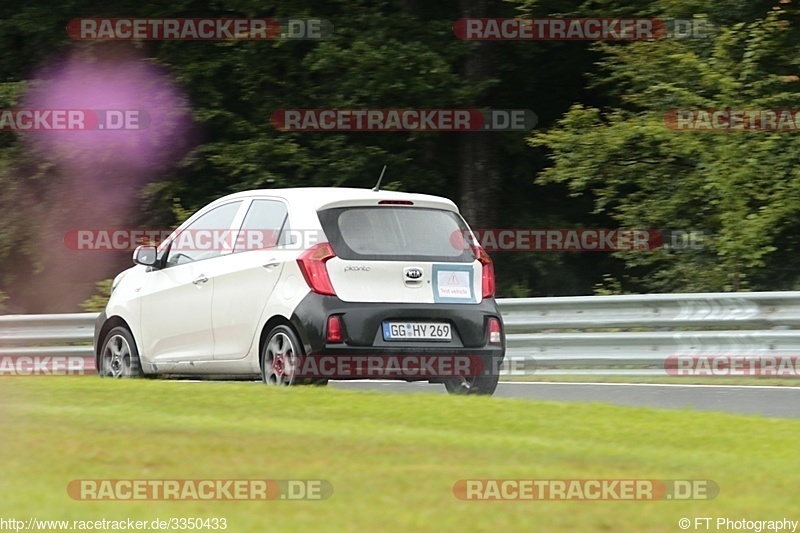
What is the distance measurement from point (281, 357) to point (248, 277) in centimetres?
70

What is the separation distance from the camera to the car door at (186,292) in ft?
40.0

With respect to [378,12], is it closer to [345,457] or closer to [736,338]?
[736,338]

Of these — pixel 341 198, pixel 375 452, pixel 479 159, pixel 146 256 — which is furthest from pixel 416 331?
pixel 479 159

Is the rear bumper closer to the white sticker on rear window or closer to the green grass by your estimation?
the white sticker on rear window

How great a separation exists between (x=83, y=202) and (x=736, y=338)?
12973 mm

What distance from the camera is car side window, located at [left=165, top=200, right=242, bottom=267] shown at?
1227 centimetres

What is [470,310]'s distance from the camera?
11617mm

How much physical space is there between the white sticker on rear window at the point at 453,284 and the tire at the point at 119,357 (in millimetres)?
3033

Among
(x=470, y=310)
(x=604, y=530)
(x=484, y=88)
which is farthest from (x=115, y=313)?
(x=484, y=88)

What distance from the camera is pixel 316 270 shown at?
11.1 metres

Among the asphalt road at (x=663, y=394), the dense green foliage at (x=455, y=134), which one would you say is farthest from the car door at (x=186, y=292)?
the dense green foliage at (x=455, y=134)

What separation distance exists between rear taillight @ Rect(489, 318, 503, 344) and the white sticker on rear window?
0.75 ft

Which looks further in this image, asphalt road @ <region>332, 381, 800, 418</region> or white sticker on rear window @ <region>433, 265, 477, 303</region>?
asphalt road @ <region>332, 381, 800, 418</region>

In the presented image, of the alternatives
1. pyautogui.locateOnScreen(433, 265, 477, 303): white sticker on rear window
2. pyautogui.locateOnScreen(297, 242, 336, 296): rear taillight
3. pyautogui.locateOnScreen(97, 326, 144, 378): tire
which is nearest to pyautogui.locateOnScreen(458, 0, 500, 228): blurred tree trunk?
pyautogui.locateOnScreen(97, 326, 144, 378): tire
